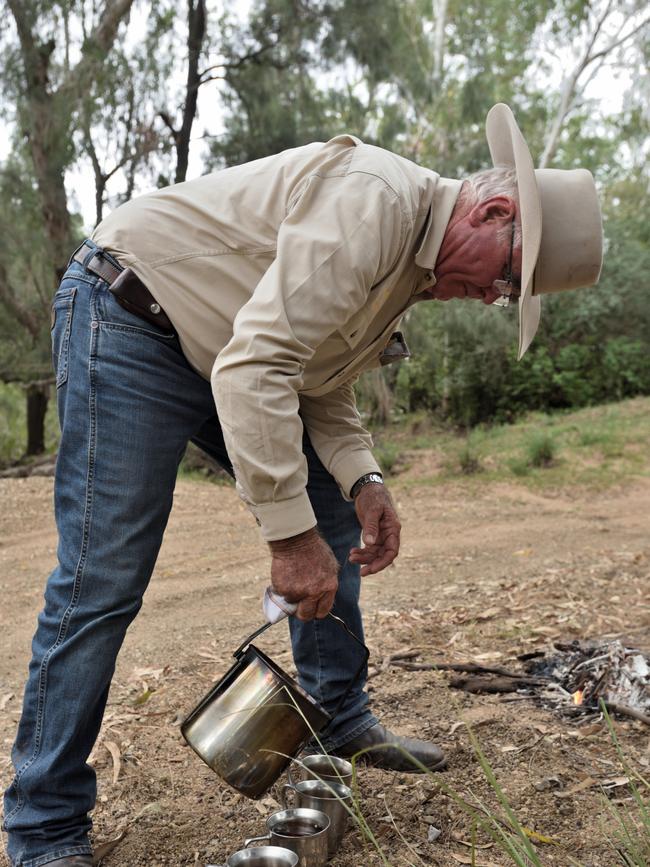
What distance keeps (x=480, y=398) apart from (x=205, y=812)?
43.2 feet

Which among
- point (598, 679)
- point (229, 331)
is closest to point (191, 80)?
point (229, 331)

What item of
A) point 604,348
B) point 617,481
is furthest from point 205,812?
point 604,348

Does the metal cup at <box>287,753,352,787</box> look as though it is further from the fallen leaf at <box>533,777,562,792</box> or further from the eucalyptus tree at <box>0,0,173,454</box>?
the eucalyptus tree at <box>0,0,173,454</box>

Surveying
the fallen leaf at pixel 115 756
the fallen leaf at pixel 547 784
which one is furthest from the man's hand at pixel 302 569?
the fallen leaf at pixel 115 756

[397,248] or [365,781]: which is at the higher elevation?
[397,248]

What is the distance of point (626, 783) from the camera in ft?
7.98

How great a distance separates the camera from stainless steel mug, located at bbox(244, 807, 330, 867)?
197cm

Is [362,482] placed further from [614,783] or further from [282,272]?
[614,783]

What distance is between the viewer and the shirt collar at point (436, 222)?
2131mm

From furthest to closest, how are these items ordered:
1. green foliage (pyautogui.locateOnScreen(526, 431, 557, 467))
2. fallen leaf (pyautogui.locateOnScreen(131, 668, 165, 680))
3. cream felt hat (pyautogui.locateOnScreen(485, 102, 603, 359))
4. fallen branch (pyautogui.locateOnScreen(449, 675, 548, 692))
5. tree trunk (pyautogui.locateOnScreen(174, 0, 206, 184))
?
green foliage (pyautogui.locateOnScreen(526, 431, 557, 467))
tree trunk (pyautogui.locateOnScreen(174, 0, 206, 184))
fallen leaf (pyautogui.locateOnScreen(131, 668, 165, 680))
fallen branch (pyautogui.locateOnScreen(449, 675, 548, 692))
cream felt hat (pyautogui.locateOnScreen(485, 102, 603, 359))

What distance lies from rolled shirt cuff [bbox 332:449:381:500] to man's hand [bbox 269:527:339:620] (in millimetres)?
558

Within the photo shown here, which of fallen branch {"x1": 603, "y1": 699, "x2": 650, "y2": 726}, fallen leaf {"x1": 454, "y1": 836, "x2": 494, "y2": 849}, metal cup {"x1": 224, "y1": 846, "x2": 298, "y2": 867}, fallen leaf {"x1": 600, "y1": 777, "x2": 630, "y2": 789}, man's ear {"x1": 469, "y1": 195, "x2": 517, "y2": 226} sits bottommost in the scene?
fallen branch {"x1": 603, "y1": 699, "x2": 650, "y2": 726}

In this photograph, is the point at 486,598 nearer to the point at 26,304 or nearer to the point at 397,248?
the point at 397,248

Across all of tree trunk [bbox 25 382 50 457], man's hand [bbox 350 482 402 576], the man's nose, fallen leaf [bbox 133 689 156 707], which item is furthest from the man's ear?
tree trunk [bbox 25 382 50 457]
